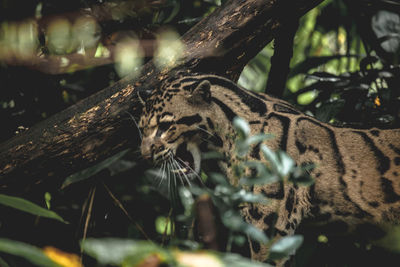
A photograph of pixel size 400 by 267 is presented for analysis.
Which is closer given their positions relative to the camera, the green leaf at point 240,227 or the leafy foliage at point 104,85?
the green leaf at point 240,227

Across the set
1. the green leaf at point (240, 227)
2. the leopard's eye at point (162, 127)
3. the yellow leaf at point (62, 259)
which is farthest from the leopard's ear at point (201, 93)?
the green leaf at point (240, 227)

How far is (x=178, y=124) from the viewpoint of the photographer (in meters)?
2.35

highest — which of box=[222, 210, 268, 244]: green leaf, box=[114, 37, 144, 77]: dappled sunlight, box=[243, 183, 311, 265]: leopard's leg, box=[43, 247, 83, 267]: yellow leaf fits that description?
box=[114, 37, 144, 77]: dappled sunlight

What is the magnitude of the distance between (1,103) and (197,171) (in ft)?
5.76

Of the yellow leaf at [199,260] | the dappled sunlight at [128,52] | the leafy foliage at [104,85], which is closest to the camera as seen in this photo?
the yellow leaf at [199,260]

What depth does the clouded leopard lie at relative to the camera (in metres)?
2.26

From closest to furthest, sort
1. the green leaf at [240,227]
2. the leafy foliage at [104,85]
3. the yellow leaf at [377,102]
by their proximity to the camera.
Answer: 1. the green leaf at [240,227]
2. the leafy foliage at [104,85]
3. the yellow leaf at [377,102]

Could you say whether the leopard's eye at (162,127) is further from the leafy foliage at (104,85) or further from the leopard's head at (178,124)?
the leafy foliage at (104,85)

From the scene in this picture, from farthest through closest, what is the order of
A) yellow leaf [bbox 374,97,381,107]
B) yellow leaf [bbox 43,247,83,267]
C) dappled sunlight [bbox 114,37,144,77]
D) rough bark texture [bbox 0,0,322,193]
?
yellow leaf [bbox 374,97,381,107], dappled sunlight [bbox 114,37,144,77], rough bark texture [bbox 0,0,322,193], yellow leaf [bbox 43,247,83,267]

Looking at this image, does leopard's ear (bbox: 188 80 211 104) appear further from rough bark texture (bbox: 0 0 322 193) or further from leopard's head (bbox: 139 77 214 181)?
rough bark texture (bbox: 0 0 322 193)

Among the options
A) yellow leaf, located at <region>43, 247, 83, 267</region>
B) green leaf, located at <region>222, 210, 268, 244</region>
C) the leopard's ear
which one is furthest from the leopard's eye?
green leaf, located at <region>222, 210, 268, 244</region>

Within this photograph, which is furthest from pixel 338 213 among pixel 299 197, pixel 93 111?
pixel 93 111

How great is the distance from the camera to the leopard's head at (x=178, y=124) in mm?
2312

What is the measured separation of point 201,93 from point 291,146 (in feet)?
1.95
